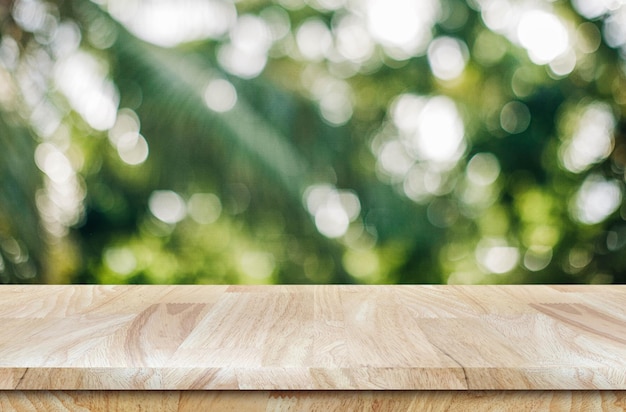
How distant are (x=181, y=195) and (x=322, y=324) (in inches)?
20.8

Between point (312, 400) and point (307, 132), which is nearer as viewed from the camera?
point (312, 400)

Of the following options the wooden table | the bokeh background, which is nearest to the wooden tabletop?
the wooden table

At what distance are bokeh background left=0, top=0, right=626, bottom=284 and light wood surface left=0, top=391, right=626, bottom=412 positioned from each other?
614 millimetres

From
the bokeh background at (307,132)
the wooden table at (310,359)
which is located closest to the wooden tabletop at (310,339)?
the wooden table at (310,359)

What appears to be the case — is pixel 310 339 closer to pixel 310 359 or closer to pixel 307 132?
pixel 310 359

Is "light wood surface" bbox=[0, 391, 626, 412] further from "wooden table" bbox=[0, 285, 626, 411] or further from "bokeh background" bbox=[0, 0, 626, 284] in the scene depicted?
"bokeh background" bbox=[0, 0, 626, 284]

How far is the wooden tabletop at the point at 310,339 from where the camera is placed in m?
0.48

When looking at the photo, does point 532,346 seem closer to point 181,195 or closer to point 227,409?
point 227,409

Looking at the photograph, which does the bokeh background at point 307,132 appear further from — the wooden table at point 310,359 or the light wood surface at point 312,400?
the light wood surface at point 312,400

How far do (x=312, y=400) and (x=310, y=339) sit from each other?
0.08m

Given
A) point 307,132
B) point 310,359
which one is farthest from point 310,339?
point 307,132

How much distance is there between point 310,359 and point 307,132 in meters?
0.64

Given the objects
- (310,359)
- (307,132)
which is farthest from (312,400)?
(307,132)

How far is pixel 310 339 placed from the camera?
1.83ft
